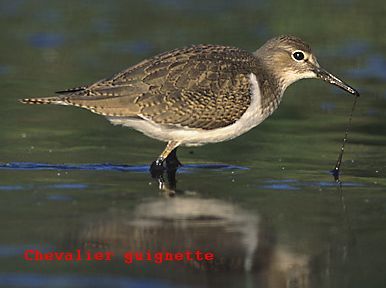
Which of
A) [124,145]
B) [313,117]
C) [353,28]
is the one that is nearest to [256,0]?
[353,28]

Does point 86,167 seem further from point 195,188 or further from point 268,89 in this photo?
point 268,89

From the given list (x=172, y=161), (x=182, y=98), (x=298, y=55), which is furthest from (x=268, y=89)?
(x=172, y=161)

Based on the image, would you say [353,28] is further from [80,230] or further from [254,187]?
[80,230]

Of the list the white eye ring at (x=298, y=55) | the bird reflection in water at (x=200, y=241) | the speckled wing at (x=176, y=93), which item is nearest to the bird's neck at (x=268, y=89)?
the speckled wing at (x=176, y=93)

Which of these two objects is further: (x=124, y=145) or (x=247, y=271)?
(x=124, y=145)

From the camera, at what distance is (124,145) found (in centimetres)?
1188

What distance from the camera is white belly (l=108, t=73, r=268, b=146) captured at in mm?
10836

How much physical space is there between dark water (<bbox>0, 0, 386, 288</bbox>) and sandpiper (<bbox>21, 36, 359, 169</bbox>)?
404 millimetres

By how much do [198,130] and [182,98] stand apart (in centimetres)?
38

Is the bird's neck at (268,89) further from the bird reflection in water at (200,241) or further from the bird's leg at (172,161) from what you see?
the bird reflection in water at (200,241)

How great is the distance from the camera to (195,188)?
1006cm

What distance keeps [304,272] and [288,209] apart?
167 cm

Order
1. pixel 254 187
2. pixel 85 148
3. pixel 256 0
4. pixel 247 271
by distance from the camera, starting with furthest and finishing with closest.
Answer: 1. pixel 256 0
2. pixel 85 148
3. pixel 254 187
4. pixel 247 271

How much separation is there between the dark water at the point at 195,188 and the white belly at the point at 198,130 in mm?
286
